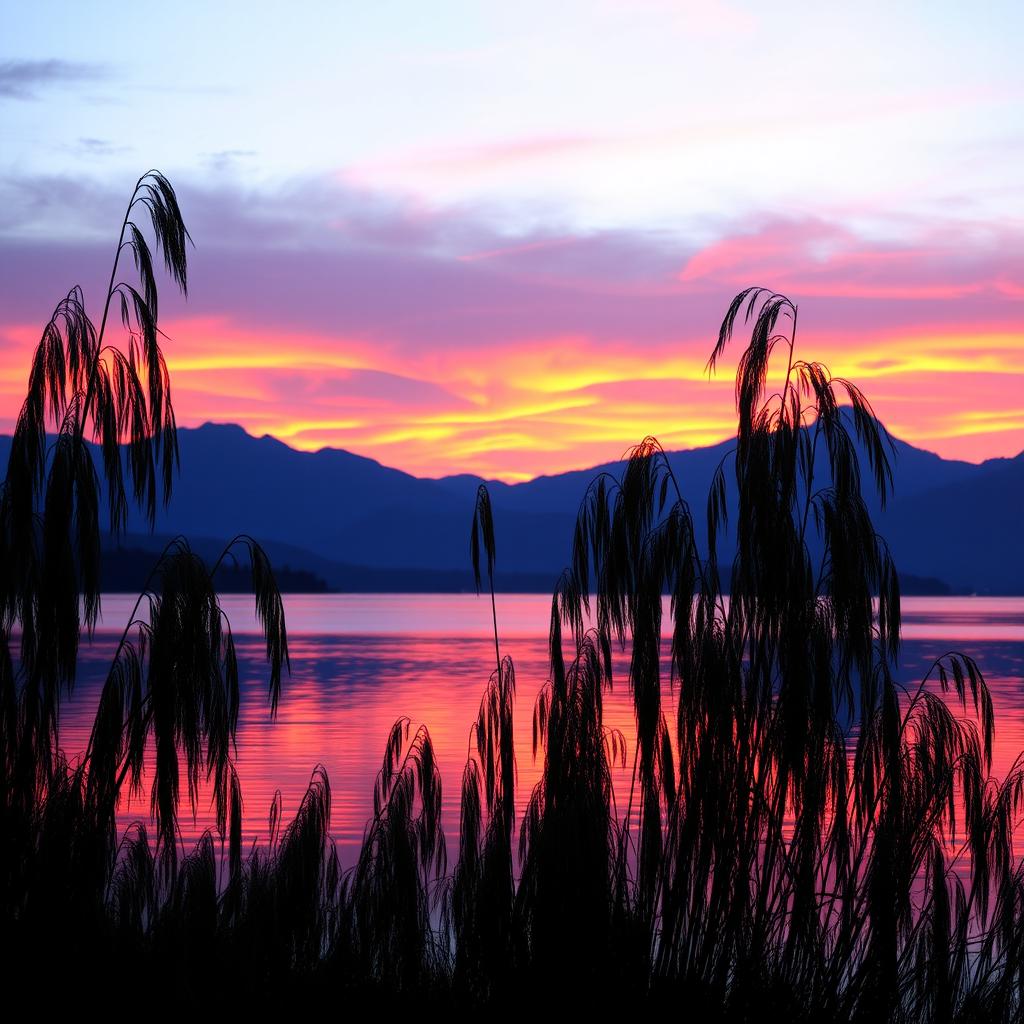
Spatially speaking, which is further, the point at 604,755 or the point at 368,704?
the point at 368,704

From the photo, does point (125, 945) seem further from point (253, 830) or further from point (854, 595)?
point (253, 830)

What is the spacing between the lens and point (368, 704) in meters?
43.7

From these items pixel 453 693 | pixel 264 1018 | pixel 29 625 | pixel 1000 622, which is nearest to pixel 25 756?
pixel 29 625

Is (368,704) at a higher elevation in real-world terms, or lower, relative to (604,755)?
lower

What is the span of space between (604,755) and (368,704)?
37.4m

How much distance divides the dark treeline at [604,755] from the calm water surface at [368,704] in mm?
4753

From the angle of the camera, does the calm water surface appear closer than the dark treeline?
No

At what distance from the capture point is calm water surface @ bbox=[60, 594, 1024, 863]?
930 inches

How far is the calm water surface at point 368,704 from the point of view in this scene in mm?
23630

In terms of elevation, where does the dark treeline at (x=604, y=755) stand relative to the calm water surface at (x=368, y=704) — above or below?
above

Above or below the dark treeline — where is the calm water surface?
below

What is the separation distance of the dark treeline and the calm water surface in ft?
15.6

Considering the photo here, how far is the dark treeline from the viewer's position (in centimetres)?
566

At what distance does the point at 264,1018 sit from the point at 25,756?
1745 millimetres
